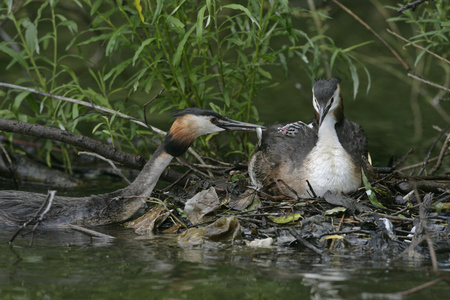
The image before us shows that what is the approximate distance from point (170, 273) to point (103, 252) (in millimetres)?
760

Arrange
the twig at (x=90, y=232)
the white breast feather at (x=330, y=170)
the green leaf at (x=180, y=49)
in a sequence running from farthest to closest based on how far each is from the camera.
Result: 1. the green leaf at (x=180, y=49)
2. the white breast feather at (x=330, y=170)
3. the twig at (x=90, y=232)

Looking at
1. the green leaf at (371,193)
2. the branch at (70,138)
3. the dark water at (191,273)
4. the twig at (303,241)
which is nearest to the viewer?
the dark water at (191,273)

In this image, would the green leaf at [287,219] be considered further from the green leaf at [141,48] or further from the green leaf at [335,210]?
the green leaf at [141,48]

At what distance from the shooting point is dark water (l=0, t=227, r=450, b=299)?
12.0 feet

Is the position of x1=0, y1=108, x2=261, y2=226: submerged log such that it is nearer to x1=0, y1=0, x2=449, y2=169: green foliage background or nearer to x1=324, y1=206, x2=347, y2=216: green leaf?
x1=0, y1=0, x2=449, y2=169: green foliage background

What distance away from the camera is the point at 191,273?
4047 millimetres

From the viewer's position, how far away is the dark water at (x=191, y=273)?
12.0ft

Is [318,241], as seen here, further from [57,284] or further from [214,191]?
[57,284]

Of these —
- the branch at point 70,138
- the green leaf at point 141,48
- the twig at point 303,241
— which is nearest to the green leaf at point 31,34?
the branch at point 70,138

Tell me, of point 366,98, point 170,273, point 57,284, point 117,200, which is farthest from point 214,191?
point 366,98

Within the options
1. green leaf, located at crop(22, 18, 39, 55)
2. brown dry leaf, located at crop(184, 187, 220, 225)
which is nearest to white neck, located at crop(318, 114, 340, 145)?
brown dry leaf, located at crop(184, 187, 220, 225)

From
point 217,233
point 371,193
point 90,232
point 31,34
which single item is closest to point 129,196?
point 90,232

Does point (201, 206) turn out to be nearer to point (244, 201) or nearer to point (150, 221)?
point (244, 201)

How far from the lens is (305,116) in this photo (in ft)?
30.6
